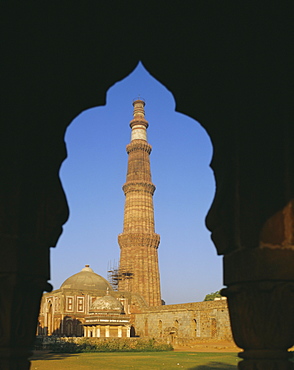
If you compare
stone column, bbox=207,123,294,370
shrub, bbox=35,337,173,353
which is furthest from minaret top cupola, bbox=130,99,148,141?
stone column, bbox=207,123,294,370

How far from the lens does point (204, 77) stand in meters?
3.16

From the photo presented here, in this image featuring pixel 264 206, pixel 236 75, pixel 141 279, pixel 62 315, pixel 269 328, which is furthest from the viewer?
pixel 141 279

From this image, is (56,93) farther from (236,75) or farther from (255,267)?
(255,267)

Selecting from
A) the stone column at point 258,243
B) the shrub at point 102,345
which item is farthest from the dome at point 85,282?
the stone column at point 258,243

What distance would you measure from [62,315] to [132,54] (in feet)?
138

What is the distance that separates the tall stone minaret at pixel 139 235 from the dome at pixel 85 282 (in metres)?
6.60

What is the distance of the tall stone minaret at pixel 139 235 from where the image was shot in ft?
183

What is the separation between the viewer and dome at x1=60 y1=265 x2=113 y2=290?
47844 millimetres

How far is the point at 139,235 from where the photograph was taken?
186 ft

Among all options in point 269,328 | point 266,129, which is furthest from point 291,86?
point 269,328

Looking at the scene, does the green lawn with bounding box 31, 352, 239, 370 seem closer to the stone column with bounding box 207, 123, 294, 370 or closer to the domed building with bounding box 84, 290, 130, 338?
the domed building with bounding box 84, 290, 130, 338

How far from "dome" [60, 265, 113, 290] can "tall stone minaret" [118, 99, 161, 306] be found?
660cm

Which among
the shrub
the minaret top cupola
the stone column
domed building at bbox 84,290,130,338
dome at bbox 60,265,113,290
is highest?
the minaret top cupola

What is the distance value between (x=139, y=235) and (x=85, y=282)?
426 inches
